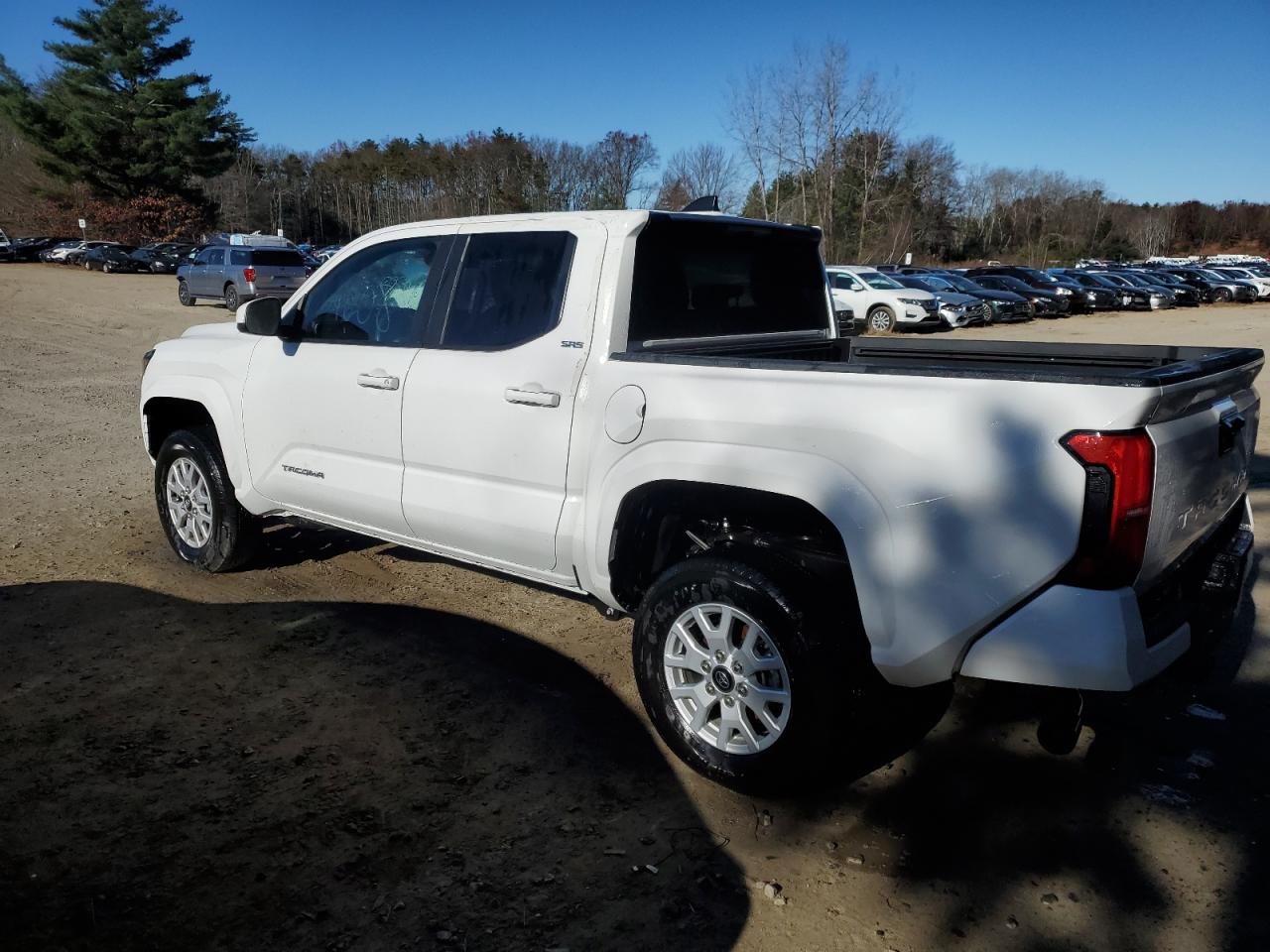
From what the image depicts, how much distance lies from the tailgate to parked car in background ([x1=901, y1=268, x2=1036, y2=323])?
24.7 meters

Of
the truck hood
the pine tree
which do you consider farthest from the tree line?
the truck hood

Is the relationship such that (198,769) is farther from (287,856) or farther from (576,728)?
(576,728)

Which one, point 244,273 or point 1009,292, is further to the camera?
point 1009,292

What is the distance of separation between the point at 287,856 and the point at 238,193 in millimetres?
84376

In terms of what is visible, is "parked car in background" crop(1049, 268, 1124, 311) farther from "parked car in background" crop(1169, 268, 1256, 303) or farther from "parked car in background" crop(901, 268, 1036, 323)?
"parked car in background" crop(1169, 268, 1256, 303)

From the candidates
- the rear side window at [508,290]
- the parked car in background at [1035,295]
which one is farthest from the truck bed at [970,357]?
the parked car in background at [1035,295]

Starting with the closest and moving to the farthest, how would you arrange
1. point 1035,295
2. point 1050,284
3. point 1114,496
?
point 1114,496
point 1035,295
point 1050,284

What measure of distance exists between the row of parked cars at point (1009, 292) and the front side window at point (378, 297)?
12860 mm

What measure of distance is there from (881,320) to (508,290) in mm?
21538

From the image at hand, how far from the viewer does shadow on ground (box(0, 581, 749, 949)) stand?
105 inches

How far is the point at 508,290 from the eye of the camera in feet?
13.1

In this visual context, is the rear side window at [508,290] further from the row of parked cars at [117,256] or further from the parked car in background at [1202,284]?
the parked car in background at [1202,284]

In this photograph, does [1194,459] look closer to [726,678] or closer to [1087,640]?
[1087,640]

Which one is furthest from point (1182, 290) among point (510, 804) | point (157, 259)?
point (510, 804)
